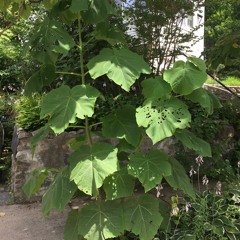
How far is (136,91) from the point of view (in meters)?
6.05

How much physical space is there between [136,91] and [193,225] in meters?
2.97

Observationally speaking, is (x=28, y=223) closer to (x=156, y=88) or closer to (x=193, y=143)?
(x=193, y=143)

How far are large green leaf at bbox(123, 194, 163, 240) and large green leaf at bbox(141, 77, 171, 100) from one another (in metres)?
0.83

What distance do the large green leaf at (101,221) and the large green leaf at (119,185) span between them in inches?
6.4

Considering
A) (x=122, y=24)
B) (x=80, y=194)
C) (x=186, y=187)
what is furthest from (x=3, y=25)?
(x=186, y=187)

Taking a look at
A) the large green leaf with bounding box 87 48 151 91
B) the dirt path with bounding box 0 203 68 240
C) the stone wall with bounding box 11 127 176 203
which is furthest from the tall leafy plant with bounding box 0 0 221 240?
the stone wall with bounding box 11 127 176 203

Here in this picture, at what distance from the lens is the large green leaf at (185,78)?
2494 mm

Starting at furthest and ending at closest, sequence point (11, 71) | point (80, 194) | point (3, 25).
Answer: point (3, 25) < point (11, 71) < point (80, 194)

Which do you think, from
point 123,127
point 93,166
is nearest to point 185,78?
point 123,127

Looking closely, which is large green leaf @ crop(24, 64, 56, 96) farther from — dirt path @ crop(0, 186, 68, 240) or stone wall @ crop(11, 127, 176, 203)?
stone wall @ crop(11, 127, 176, 203)

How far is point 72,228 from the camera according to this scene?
2.99m

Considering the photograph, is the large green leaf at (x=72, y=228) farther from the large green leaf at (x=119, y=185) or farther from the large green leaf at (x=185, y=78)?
the large green leaf at (x=185, y=78)

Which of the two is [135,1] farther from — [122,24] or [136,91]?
[136,91]

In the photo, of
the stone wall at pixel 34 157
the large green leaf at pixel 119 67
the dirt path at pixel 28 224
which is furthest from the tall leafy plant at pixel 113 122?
the stone wall at pixel 34 157
